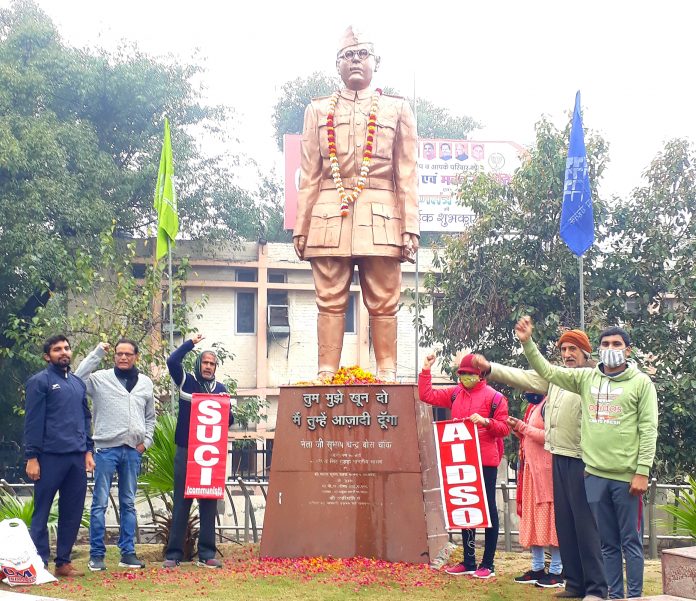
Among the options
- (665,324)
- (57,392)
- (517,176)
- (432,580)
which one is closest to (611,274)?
(665,324)

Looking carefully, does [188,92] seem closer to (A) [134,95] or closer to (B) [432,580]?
(A) [134,95]

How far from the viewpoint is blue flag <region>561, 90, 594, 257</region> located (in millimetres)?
10141

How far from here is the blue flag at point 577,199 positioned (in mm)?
10141

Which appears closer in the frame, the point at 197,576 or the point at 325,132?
the point at 197,576

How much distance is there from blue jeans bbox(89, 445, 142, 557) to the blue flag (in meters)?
5.49

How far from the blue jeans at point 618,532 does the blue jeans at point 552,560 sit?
96 cm

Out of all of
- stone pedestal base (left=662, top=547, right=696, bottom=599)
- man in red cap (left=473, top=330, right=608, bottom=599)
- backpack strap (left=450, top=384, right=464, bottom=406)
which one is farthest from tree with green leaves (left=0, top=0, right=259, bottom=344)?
stone pedestal base (left=662, top=547, right=696, bottom=599)

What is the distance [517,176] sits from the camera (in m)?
13.8

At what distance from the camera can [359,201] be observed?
317 inches

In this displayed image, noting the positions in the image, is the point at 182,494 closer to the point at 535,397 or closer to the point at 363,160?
the point at 535,397

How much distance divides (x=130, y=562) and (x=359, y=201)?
3.44 m

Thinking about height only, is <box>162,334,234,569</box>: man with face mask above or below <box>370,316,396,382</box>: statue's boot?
below

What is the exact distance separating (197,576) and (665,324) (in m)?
8.59

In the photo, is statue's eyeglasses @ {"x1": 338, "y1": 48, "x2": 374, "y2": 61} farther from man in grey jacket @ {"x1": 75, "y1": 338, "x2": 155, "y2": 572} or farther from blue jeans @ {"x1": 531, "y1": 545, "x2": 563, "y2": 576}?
blue jeans @ {"x1": 531, "y1": 545, "x2": 563, "y2": 576}
